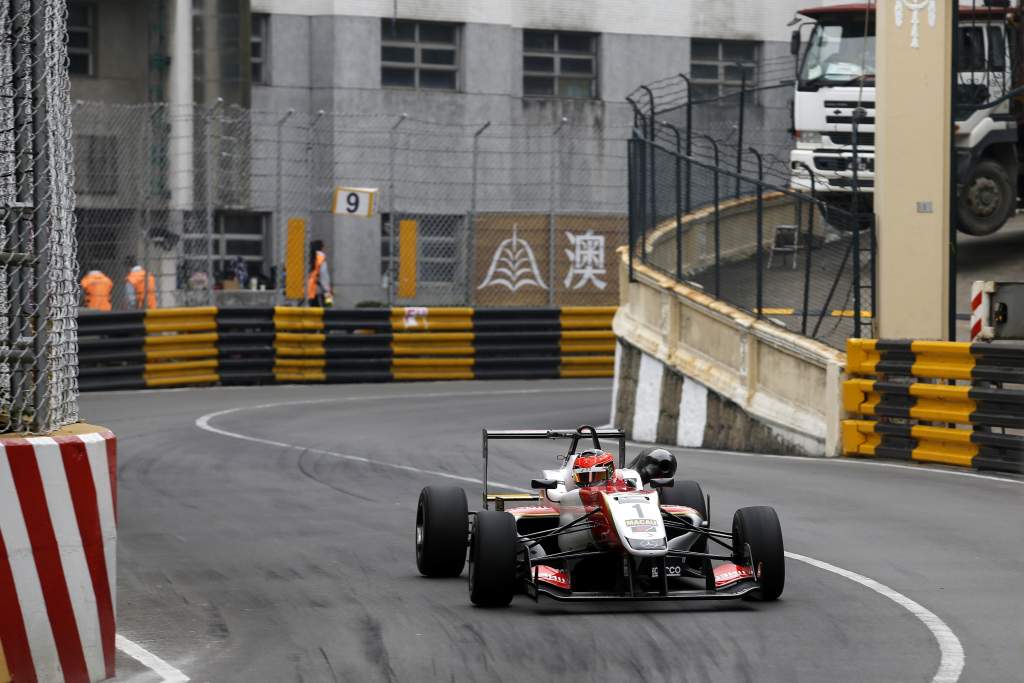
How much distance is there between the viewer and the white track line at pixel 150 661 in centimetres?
763

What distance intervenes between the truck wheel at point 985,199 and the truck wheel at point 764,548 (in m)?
15.4

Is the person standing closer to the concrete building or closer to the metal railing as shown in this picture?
the concrete building

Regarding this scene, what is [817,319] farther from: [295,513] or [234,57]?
[234,57]

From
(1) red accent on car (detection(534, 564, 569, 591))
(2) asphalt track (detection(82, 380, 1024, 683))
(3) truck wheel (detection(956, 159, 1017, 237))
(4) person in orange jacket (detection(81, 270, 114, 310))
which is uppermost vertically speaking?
(3) truck wheel (detection(956, 159, 1017, 237))

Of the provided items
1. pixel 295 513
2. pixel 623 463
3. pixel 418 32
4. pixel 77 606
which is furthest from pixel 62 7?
pixel 418 32

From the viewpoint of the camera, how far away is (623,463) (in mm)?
10484

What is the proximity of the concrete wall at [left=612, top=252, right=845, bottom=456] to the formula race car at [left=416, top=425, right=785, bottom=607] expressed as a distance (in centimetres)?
800

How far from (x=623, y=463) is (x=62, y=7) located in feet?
14.0

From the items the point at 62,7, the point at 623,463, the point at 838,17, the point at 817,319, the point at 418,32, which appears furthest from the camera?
the point at 418,32

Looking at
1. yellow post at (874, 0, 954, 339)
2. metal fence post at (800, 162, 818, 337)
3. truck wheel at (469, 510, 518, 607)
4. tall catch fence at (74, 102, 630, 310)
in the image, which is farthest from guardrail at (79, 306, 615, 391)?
truck wheel at (469, 510, 518, 607)

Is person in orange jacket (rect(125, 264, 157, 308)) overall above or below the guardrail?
above

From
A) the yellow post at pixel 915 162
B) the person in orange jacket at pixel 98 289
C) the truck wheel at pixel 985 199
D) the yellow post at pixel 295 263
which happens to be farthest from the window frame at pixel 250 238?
the yellow post at pixel 915 162

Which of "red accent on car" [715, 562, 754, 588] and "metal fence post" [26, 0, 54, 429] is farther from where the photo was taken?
"red accent on car" [715, 562, 754, 588]

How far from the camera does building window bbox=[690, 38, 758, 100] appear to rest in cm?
4319
